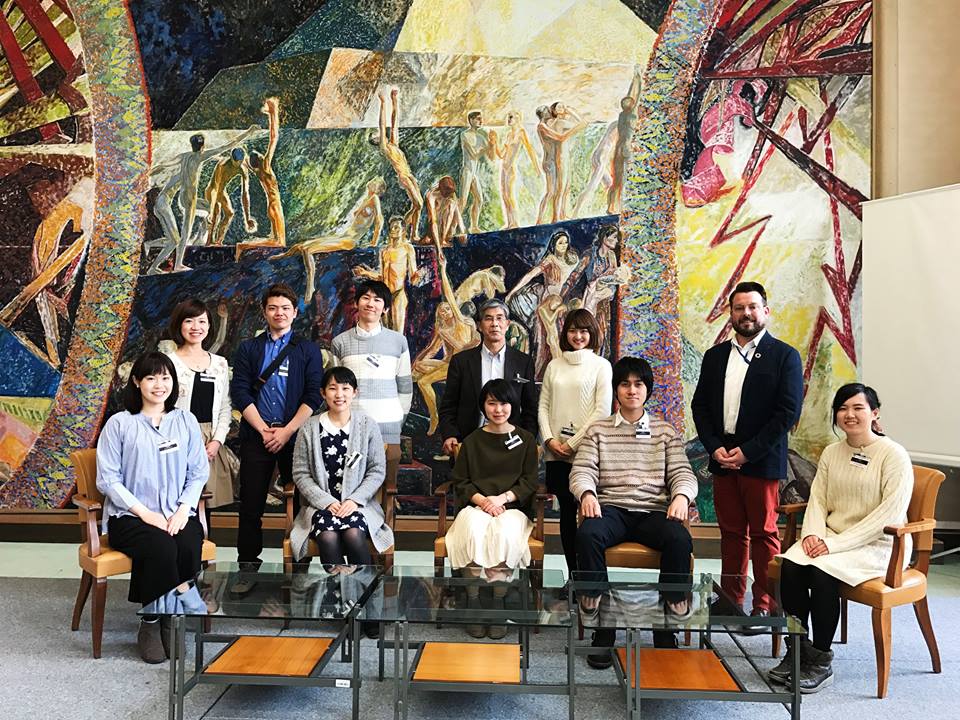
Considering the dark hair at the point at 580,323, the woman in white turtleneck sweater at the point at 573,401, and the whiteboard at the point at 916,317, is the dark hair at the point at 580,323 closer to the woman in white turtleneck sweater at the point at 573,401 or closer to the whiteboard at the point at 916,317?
the woman in white turtleneck sweater at the point at 573,401

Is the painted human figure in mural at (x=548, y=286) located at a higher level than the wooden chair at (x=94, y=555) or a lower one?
higher

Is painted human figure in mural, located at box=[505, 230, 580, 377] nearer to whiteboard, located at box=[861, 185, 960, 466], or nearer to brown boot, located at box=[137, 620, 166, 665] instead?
whiteboard, located at box=[861, 185, 960, 466]

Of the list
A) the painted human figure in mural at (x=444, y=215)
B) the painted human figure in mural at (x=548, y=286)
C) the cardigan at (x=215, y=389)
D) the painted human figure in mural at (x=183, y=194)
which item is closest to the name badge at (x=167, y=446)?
the cardigan at (x=215, y=389)

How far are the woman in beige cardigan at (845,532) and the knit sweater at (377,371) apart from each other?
2059 millimetres

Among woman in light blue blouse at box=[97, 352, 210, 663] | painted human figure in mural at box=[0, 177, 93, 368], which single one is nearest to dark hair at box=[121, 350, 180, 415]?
woman in light blue blouse at box=[97, 352, 210, 663]

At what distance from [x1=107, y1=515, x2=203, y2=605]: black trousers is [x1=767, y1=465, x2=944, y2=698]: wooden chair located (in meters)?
2.48

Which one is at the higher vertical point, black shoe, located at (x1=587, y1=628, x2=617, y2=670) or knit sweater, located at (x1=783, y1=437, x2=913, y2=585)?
knit sweater, located at (x1=783, y1=437, x2=913, y2=585)

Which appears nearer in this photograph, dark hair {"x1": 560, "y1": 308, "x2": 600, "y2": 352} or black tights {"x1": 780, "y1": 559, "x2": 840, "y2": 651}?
black tights {"x1": 780, "y1": 559, "x2": 840, "y2": 651}

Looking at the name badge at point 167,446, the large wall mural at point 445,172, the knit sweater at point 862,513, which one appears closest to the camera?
the knit sweater at point 862,513

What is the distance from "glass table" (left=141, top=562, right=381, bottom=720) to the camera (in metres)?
2.97

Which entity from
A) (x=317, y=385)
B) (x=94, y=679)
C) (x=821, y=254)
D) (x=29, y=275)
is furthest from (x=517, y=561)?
(x=29, y=275)

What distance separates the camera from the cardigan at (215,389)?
176 inches

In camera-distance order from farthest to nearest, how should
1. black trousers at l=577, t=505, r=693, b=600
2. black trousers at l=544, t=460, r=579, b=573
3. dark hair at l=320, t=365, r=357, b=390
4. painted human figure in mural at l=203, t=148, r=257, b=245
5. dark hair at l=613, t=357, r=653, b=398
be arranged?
painted human figure in mural at l=203, t=148, r=257, b=245 < black trousers at l=544, t=460, r=579, b=573 < dark hair at l=320, t=365, r=357, b=390 < dark hair at l=613, t=357, r=653, b=398 < black trousers at l=577, t=505, r=693, b=600

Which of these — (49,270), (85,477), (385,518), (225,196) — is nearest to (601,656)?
(385,518)
